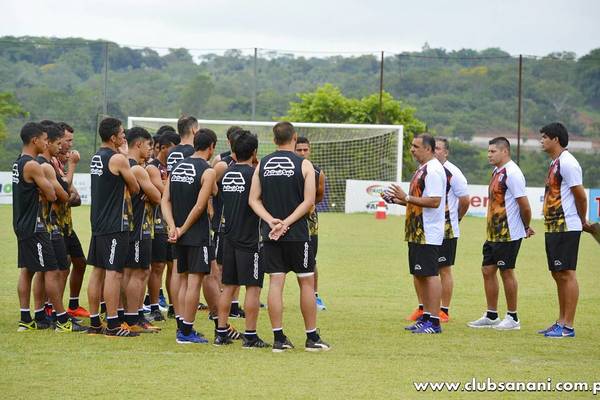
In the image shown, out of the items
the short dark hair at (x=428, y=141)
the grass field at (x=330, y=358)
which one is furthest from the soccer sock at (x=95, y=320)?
the short dark hair at (x=428, y=141)

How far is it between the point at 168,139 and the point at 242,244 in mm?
2416

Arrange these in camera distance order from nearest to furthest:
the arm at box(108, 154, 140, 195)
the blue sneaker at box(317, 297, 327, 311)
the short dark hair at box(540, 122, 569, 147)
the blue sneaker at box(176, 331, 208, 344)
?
the blue sneaker at box(176, 331, 208, 344) < the arm at box(108, 154, 140, 195) < the short dark hair at box(540, 122, 569, 147) < the blue sneaker at box(317, 297, 327, 311)

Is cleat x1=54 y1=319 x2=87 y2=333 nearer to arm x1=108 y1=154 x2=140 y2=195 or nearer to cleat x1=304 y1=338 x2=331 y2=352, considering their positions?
arm x1=108 y1=154 x2=140 y2=195

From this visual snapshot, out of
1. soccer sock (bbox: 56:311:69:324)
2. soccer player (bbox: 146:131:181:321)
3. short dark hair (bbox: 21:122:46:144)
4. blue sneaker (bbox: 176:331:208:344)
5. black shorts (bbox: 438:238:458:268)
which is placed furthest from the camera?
black shorts (bbox: 438:238:458:268)

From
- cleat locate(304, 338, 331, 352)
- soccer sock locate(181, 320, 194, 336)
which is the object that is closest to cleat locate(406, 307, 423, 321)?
cleat locate(304, 338, 331, 352)

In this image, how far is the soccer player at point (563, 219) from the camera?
10.3 metres

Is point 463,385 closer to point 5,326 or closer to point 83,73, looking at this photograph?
point 5,326

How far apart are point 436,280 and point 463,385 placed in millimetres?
2896

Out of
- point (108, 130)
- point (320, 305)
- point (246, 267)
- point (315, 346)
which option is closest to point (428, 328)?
point (315, 346)

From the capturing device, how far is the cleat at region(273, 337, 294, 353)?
912 centimetres

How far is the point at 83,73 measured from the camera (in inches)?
Answer: 1698

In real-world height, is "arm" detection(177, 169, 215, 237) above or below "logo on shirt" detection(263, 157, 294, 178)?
below

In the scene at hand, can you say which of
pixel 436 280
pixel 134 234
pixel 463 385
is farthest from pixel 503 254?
pixel 134 234

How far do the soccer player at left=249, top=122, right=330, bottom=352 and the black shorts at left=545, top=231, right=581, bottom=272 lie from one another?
9.40 ft
